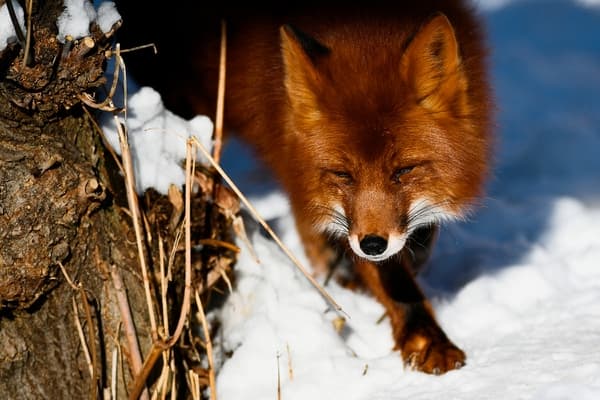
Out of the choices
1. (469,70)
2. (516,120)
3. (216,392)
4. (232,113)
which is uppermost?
(469,70)

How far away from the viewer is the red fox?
2.87 meters

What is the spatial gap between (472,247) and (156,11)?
2.18m

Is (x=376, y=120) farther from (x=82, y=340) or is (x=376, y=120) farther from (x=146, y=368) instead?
(x=82, y=340)

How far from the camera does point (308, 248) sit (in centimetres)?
400

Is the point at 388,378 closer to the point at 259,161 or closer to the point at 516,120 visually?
the point at 259,161

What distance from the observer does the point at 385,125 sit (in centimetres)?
287

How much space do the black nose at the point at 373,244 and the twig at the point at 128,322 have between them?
3.04ft

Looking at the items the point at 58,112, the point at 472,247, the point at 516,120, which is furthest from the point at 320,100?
the point at 516,120

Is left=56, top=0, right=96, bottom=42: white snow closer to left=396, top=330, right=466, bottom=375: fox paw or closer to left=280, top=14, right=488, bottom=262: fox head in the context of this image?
left=280, top=14, right=488, bottom=262: fox head

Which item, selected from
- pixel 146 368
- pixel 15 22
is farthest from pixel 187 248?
pixel 15 22

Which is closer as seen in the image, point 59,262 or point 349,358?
point 59,262

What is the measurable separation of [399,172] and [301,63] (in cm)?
59

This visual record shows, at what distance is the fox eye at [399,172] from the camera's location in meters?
2.91

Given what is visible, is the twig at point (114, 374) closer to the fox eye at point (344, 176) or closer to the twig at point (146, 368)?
the twig at point (146, 368)
